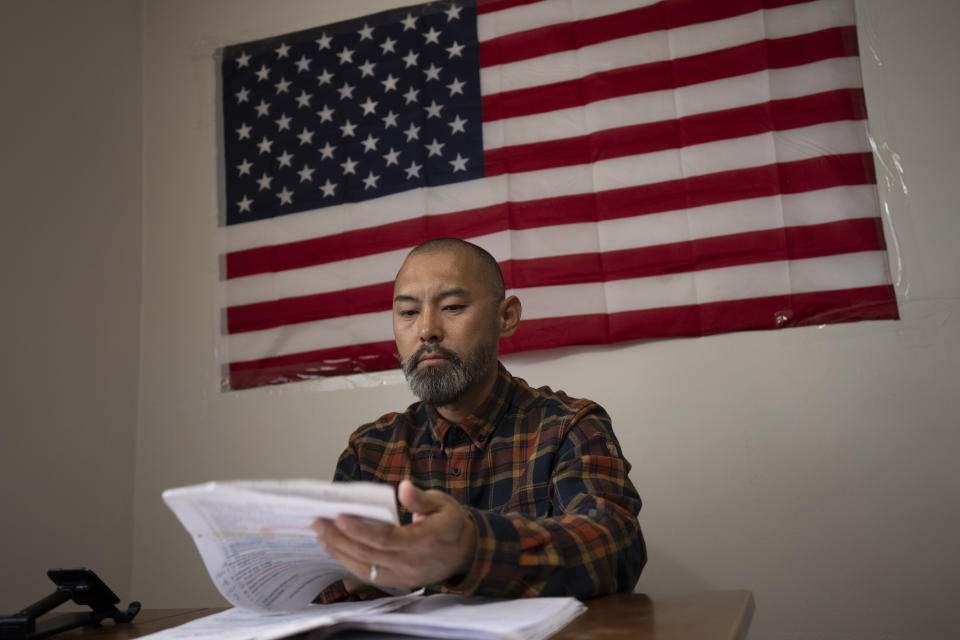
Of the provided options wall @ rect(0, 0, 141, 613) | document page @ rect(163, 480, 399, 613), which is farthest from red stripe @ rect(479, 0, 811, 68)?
document page @ rect(163, 480, 399, 613)

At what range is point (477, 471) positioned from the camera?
1436 millimetres

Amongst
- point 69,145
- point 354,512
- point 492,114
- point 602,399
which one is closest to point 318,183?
point 492,114

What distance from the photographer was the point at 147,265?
106 inches

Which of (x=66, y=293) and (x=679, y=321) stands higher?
(x=66, y=293)

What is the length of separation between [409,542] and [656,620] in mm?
288

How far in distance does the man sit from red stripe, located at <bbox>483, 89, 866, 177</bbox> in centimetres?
62

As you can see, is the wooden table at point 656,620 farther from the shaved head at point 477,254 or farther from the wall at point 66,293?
the wall at point 66,293

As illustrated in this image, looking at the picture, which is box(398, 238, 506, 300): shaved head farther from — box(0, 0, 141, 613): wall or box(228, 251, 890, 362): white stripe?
box(0, 0, 141, 613): wall

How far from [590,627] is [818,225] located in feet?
4.64

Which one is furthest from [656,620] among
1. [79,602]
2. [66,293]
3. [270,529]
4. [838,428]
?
[66,293]

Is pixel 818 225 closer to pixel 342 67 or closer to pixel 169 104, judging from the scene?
pixel 342 67

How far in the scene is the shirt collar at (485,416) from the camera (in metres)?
1.46

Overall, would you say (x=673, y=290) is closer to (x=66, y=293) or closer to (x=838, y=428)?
(x=838, y=428)

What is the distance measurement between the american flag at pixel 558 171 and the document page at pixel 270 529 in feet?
4.16
